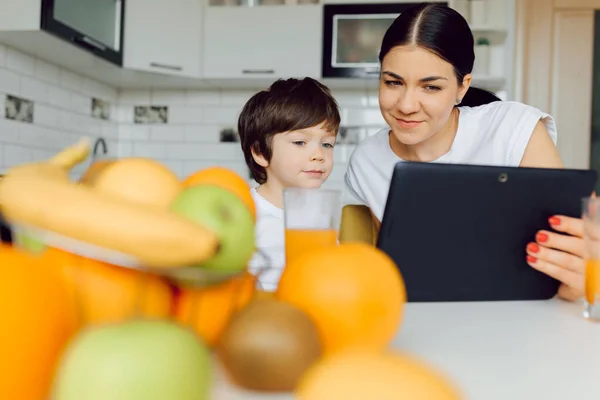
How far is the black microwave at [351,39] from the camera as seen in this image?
3.22 metres

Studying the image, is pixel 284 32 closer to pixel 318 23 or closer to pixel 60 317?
pixel 318 23

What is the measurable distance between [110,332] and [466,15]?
3379 millimetres

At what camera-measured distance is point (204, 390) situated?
31 centimetres

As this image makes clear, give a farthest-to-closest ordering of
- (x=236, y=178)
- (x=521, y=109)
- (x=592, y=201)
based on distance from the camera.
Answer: (x=521, y=109), (x=592, y=201), (x=236, y=178)

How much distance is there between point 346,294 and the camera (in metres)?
0.43

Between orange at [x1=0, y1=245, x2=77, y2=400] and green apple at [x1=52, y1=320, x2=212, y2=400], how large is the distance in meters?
0.02

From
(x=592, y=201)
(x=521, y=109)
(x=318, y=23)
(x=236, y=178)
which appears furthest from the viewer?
(x=318, y=23)

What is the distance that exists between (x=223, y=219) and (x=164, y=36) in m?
A: 3.10

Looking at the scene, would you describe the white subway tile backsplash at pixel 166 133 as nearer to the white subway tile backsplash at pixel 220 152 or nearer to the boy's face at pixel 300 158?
the white subway tile backsplash at pixel 220 152

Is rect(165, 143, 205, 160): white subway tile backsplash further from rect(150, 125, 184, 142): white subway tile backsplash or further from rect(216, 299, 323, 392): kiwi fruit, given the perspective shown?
rect(216, 299, 323, 392): kiwi fruit

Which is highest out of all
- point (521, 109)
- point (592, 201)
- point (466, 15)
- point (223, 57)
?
point (466, 15)

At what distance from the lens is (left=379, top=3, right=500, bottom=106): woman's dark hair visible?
1.52 m

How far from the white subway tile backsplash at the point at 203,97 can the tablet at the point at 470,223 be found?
3.04 m

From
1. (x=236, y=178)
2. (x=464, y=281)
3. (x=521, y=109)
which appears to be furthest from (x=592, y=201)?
(x=521, y=109)
